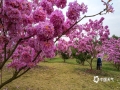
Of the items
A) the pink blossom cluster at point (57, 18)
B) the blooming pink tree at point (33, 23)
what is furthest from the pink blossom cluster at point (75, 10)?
the pink blossom cluster at point (57, 18)

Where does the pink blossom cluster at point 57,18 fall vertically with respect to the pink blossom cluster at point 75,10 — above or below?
below

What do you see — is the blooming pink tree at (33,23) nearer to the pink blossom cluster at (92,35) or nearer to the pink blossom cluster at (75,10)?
the pink blossom cluster at (75,10)

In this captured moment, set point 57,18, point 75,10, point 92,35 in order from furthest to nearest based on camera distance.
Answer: point 92,35 < point 75,10 < point 57,18

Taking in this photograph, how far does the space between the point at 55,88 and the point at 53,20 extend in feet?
22.3

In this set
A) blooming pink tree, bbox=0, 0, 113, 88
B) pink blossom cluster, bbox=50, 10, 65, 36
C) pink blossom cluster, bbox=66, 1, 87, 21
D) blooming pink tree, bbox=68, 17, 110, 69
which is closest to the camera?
blooming pink tree, bbox=0, 0, 113, 88

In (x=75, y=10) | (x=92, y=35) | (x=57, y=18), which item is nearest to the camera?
(x=57, y=18)

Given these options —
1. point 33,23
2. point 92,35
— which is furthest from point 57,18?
point 92,35

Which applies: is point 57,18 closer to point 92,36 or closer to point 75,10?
point 75,10

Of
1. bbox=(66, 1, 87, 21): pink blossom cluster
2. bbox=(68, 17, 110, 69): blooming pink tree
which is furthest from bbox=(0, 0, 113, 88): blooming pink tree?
bbox=(68, 17, 110, 69): blooming pink tree

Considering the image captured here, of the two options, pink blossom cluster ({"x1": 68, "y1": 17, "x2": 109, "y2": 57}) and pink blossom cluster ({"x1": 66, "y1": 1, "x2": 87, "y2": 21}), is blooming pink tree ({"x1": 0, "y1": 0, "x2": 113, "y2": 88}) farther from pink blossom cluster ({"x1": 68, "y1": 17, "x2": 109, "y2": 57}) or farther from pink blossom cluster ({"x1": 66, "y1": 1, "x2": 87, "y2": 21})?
pink blossom cluster ({"x1": 68, "y1": 17, "x2": 109, "y2": 57})

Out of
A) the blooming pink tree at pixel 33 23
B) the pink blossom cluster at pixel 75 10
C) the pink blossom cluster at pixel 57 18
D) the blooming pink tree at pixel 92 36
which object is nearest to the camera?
the blooming pink tree at pixel 33 23

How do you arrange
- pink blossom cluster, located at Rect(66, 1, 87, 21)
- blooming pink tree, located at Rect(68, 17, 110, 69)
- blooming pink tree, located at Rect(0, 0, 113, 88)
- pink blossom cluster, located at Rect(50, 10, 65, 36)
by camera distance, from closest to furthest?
blooming pink tree, located at Rect(0, 0, 113, 88) → pink blossom cluster, located at Rect(50, 10, 65, 36) → pink blossom cluster, located at Rect(66, 1, 87, 21) → blooming pink tree, located at Rect(68, 17, 110, 69)

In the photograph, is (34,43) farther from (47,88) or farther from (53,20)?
(47,88)

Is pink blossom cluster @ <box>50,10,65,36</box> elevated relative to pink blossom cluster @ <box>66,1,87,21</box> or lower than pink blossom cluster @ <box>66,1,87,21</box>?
lower
